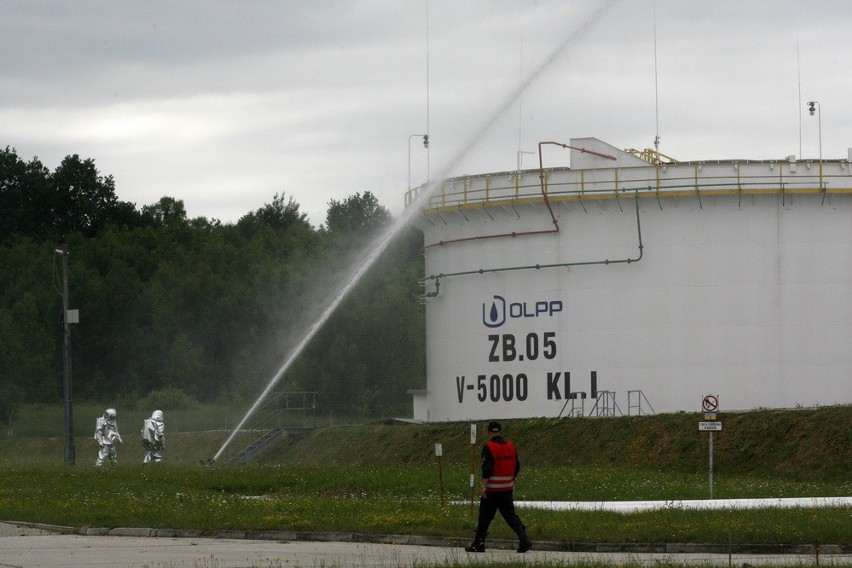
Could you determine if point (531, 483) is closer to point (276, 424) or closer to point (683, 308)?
point (683, 308)

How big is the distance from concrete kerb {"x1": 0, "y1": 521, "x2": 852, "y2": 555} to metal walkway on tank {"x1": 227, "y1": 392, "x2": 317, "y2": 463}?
31109 millimetres

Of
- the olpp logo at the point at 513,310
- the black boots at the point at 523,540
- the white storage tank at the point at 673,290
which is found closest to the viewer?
the black boots at the point at 523,540

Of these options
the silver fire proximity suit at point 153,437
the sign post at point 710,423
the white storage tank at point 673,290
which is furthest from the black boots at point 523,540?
the white storage tank at point 673,290

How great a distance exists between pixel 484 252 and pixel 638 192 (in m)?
6.12

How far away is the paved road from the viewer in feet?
69.4

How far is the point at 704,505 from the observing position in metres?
Answer: 28.8

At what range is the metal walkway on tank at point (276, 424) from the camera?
2345 inches

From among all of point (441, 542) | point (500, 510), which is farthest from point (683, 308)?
point (500, 510)

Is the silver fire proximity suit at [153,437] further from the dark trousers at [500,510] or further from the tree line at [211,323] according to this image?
the tree line at [211,323]

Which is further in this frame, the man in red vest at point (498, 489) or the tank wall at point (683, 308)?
the tank wall at point (683, 308)

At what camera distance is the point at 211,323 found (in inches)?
3883

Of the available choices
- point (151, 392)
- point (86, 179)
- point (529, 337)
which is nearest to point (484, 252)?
point (529, 337)

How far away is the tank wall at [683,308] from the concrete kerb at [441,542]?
82.0ft

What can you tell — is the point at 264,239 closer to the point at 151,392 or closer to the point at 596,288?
the point at 151,392
